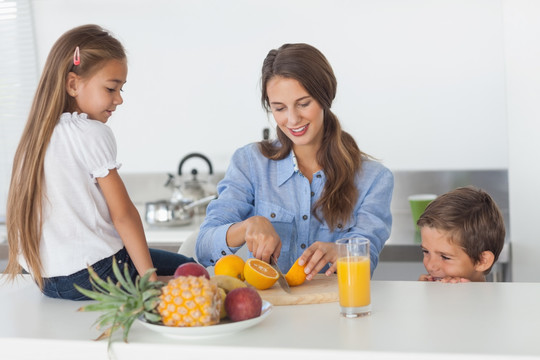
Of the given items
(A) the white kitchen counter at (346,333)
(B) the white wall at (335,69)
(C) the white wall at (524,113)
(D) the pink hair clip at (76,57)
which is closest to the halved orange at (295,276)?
(A) the white kitchen counter at (346,333)

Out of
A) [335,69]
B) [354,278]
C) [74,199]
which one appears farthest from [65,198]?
[335,69]

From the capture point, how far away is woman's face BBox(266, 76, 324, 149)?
75.7 inches

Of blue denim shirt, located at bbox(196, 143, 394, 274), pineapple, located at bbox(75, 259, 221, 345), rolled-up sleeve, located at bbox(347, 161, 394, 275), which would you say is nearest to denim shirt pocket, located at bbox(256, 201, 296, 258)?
blue denim shirt, located at bbox(196, 143, 394, 274)

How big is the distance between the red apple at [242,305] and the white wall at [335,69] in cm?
248

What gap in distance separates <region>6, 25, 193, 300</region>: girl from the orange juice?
0.44 metres

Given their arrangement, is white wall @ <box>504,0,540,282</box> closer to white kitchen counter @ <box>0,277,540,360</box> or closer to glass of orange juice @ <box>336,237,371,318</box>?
white kitchen counter @ <box>0,277,540,360</box>

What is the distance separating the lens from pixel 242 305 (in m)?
1.25

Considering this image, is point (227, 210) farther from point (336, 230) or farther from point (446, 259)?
point (446, 259)

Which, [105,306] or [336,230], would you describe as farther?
[336,230]

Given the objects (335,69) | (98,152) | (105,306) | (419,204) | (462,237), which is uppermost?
(335,69)

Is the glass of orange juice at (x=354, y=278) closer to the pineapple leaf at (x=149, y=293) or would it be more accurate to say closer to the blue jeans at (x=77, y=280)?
the pineapple leaf at (x=149, y=293)

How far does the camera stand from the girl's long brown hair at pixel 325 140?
75.9 inches

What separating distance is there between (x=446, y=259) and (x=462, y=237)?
0.08 m

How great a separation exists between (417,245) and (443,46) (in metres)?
1.14
